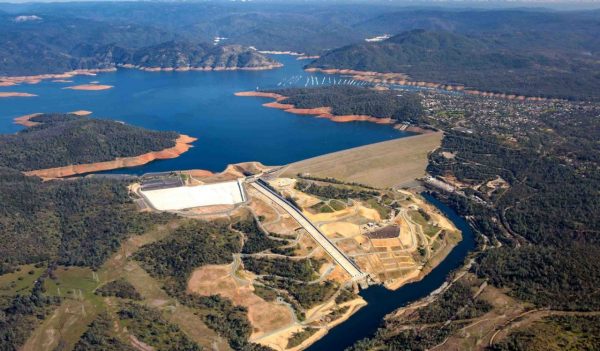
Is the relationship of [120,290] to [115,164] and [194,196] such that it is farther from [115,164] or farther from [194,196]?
[115,164]

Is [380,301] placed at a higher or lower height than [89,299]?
lower

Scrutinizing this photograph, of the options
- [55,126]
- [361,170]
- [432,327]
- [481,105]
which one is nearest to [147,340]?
[432,327]

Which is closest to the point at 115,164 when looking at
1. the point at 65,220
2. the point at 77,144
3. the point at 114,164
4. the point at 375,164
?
the point at 114,164

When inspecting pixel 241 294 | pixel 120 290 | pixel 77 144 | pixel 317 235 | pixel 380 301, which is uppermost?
pixel 77 144

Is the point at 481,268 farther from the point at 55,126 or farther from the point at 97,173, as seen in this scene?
the point at 55,126

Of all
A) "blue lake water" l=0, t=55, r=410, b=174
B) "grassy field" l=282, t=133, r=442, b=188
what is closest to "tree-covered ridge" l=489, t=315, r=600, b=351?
"grassy field" l=282, t=133, r=442, b=188

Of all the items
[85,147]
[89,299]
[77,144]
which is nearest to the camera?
[89,299]

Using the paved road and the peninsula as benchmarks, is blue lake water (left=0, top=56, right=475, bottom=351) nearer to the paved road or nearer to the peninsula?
the paved road
